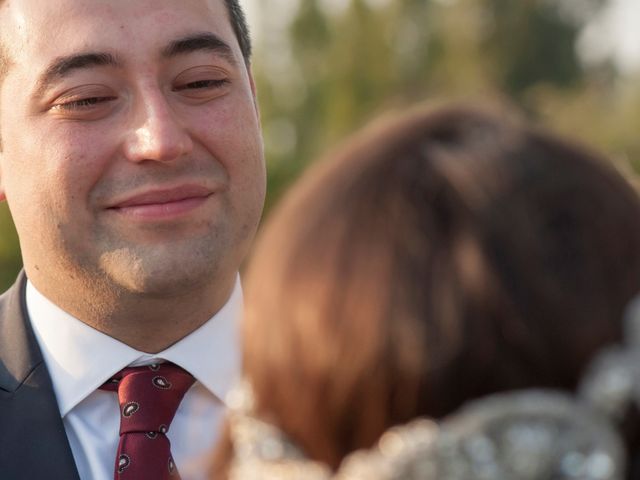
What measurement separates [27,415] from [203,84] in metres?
0.92

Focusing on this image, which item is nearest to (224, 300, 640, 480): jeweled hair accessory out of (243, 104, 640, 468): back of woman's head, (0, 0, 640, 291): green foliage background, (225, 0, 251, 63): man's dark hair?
(243, 104, 640, 468): back of woman's head

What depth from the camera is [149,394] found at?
273cm

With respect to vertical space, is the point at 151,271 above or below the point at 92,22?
below

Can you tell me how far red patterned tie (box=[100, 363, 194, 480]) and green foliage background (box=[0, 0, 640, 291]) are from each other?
12.1m

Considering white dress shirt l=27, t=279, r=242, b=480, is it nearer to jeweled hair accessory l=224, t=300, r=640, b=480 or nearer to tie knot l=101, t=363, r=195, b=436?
tie knot l=101, t=363, r=195, b=436

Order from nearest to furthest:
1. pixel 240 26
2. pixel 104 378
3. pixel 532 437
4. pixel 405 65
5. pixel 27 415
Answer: pixel 532 437
pixel 27 415
pixel 104 378
pixel 240 26
pixel 405 65

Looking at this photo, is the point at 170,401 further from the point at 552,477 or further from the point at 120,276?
the point at 552,477

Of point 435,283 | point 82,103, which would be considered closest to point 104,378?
point 82,103

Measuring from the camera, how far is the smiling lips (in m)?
2.73

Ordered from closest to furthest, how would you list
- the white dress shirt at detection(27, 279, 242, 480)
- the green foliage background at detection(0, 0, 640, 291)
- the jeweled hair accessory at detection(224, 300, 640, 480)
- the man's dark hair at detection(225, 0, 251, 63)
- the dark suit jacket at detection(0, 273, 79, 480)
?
the jeweled hair accessory at detection(224, 300, 640, 480)
the dark suit jacket at detection(0, 273, 79, 480)
the white dress shirt at detection(27, 279, 242, 480)
the man's dark hair at detection(225, 0, 251, 63)
the green foliage background at detection(0, 0, 640, 291)

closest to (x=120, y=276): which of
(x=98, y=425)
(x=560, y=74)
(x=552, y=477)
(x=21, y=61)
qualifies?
(x=98, y=425)

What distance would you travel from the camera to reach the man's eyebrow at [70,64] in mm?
2709

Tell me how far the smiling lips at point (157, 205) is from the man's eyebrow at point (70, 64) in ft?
1.07

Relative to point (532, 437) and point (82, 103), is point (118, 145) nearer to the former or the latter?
point (82, 103)
